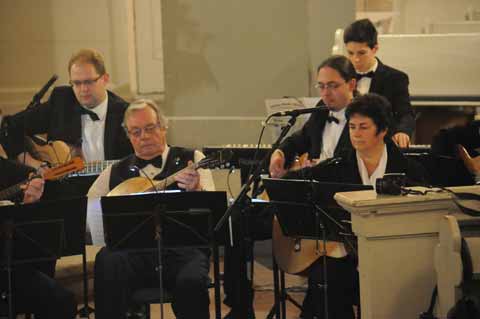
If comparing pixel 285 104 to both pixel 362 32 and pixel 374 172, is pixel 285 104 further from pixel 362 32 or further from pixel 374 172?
pixel 374 172

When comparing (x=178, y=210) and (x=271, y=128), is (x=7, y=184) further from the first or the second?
Result: (x=271, y=128)

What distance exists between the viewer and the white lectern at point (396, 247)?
3.42m

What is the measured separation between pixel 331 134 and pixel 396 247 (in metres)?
1.75

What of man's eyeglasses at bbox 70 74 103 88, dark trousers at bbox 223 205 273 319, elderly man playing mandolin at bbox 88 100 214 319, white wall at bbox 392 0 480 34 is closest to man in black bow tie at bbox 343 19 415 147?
dark trousers at bbox 223 205 273 319

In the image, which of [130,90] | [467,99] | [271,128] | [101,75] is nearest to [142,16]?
→ [130,90]

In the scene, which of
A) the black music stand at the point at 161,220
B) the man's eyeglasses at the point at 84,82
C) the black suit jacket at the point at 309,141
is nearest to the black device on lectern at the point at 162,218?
the black music stand at the point at 161,220

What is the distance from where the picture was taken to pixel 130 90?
8039 mm

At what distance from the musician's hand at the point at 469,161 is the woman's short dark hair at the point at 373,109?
852 millimetres

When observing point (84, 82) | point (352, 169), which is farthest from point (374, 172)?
point (84, 82)

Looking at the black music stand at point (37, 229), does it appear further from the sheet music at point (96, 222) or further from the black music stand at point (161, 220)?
the sheet music at point (96, 222)

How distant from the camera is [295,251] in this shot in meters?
4.79

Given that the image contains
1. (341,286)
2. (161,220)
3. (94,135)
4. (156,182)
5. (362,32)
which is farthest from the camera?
(94,135)

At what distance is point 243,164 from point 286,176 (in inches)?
33.3

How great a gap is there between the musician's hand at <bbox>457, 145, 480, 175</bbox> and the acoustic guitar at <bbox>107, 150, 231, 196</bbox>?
5.12 feet
